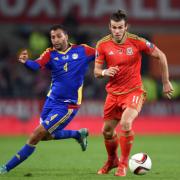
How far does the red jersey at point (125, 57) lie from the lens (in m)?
10.1

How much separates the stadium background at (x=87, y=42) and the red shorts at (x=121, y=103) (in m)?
8.20

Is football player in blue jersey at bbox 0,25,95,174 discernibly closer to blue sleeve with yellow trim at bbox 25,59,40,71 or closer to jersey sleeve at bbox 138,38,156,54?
blue sleeve with yellow trim at bbox 25,59,40,71

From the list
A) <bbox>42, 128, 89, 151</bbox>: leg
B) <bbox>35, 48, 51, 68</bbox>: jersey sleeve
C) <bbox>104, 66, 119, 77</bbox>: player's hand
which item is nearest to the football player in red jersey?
<bbox>104, 66, 119, 77</bbox>: player's hand

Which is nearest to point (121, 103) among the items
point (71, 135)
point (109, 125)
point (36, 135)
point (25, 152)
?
point (109, 125)

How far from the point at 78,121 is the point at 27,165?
6.89m

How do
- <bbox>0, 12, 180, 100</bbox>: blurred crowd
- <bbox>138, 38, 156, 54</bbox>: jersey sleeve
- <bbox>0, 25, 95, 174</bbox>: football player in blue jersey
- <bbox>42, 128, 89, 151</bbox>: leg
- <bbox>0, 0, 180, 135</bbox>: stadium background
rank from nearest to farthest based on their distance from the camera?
<bbox>138, 38, 156, 54</bbox>: jersey sleeve < <bbox>0, 25, 95, 174</bbox>: football player in blue jersey < <bbox>42, 128, 89, 151</bbox>: leg < <bbox>0, 0, 180, 135</bbox>: stadium background < <bbox>0, 12, 180, 100</bbox>: blurred crowd

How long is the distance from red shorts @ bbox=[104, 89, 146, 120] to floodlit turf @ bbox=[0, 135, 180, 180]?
80cm

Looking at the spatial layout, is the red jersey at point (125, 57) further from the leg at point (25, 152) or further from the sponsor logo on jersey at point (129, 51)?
the leg at point (25, 152)

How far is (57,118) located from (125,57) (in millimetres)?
1235

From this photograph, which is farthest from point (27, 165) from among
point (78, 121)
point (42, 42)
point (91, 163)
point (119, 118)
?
point (42, 42)

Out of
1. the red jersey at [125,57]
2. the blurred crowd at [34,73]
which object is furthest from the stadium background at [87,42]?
the red jersey at [125,57]

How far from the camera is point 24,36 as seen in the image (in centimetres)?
2102

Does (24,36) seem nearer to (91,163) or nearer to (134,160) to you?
(91,163)

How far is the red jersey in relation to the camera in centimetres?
1009
